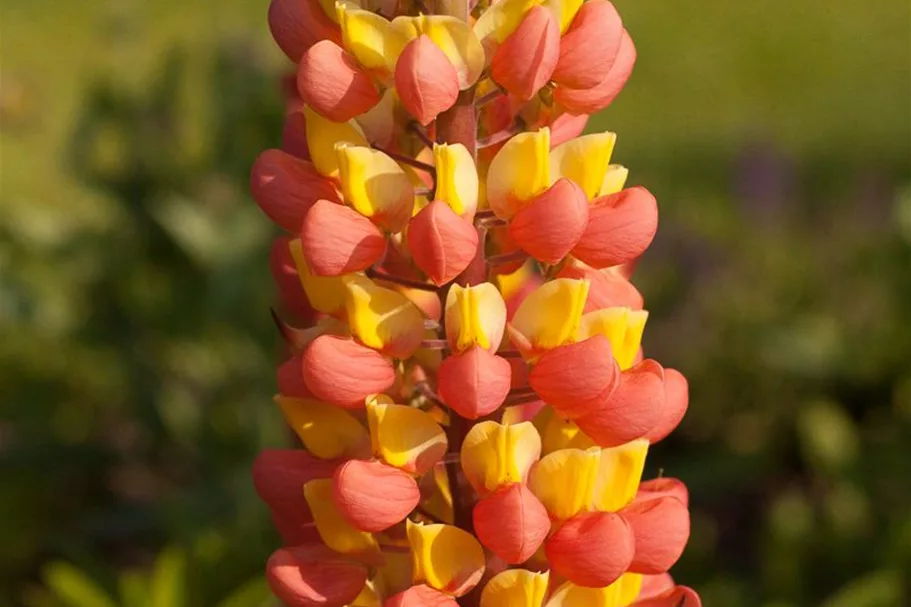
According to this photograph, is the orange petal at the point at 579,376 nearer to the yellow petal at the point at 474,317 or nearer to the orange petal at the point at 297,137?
the yellow petal at the point at 474,317

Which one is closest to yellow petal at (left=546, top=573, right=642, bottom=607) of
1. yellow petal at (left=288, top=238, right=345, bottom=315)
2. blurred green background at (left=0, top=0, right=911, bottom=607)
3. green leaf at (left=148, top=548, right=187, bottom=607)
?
yellow petal at (left=288, top=238, right=345, bottom=315)

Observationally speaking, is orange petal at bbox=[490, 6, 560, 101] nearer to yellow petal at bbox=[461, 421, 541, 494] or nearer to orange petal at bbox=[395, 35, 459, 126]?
orange petal at bbox=[395, 35, 459, 126]

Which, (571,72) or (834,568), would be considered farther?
(834,568)

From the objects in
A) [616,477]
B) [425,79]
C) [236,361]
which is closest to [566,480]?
[616,477]

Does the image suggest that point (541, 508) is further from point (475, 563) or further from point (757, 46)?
point (757, 46)

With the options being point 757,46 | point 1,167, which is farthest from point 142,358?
point 757,46

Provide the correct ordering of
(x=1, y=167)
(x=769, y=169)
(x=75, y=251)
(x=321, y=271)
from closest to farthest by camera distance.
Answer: (x=321, y=271)
(x=75, y=251)
(x=769, y=169)
(x=1, y=167)

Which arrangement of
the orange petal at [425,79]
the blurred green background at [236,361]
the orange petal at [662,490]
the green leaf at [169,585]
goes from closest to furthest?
1. the orange petal at [425,79]
2. the orange petal at [662,490]
3. the green leaf at [169,585]
4. the blurred green background at [236,361]

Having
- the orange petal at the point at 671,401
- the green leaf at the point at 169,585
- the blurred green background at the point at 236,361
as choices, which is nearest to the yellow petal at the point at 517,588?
the orange petal at the point at 671,401
